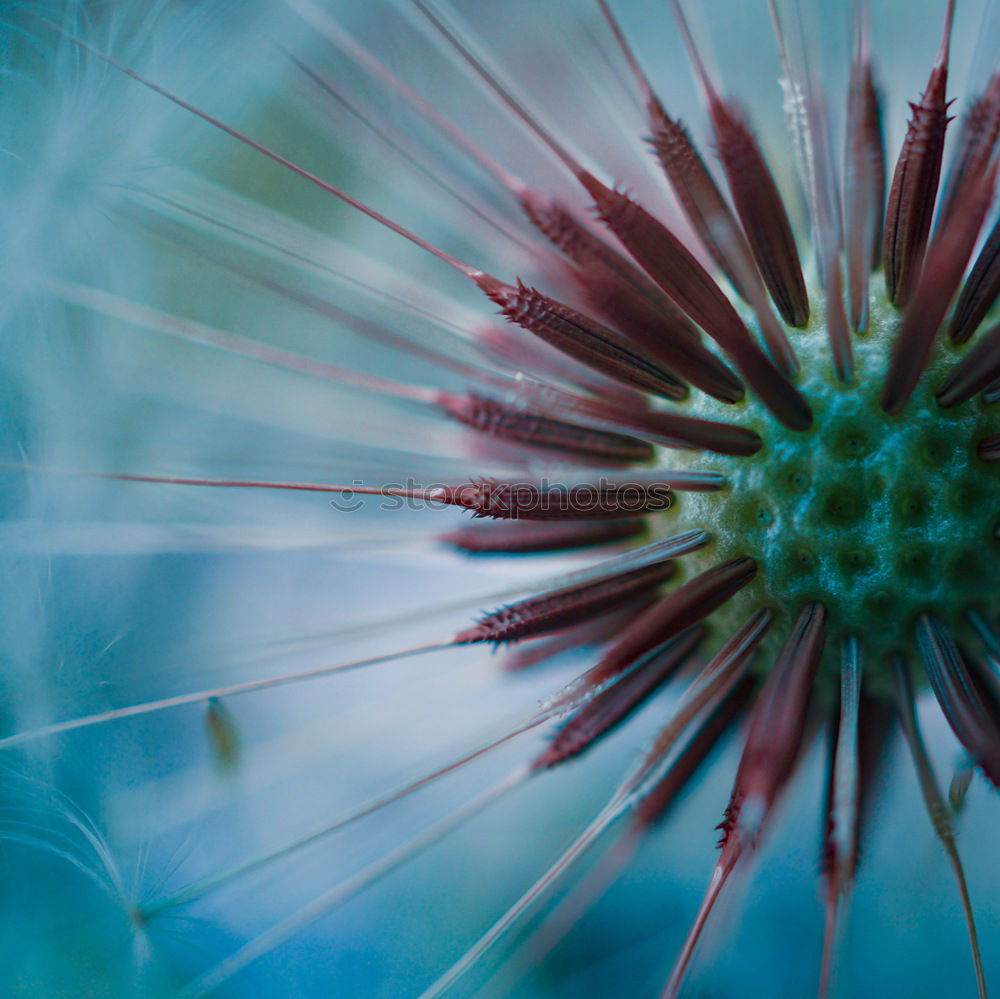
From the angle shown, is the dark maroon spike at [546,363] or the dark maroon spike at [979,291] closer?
the dark maroon spike at [979,291]

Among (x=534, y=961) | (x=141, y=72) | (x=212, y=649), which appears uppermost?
(x=141, y=72)

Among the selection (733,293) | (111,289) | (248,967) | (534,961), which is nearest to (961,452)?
(733,293)

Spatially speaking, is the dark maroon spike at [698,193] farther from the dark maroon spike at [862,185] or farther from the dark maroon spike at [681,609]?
the dark maroon spike at [681,609]

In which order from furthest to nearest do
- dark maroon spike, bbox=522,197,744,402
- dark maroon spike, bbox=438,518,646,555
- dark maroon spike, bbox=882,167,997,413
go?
dark maroon spike, bbox=438,518,646,555, dark maroon spike, bbox=522,197,744,402, dark maroon spike, bbox=882,167,997,413

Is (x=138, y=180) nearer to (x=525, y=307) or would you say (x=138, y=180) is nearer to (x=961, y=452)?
(x=525, y=307)

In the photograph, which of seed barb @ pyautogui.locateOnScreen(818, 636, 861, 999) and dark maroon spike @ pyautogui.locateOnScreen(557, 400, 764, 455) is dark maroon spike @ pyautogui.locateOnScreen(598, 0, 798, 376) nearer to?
dark maroon spike @ pyautogui.locateOnScreen(557, 400, 764, 455)

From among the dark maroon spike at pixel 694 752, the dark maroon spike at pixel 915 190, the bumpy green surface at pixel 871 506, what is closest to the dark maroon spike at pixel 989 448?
the bumpy green surface at pixel 871 506

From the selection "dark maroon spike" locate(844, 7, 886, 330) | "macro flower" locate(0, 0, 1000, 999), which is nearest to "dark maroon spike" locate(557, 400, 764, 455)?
"macro flower" locate(0, 0, 1000, 999)
